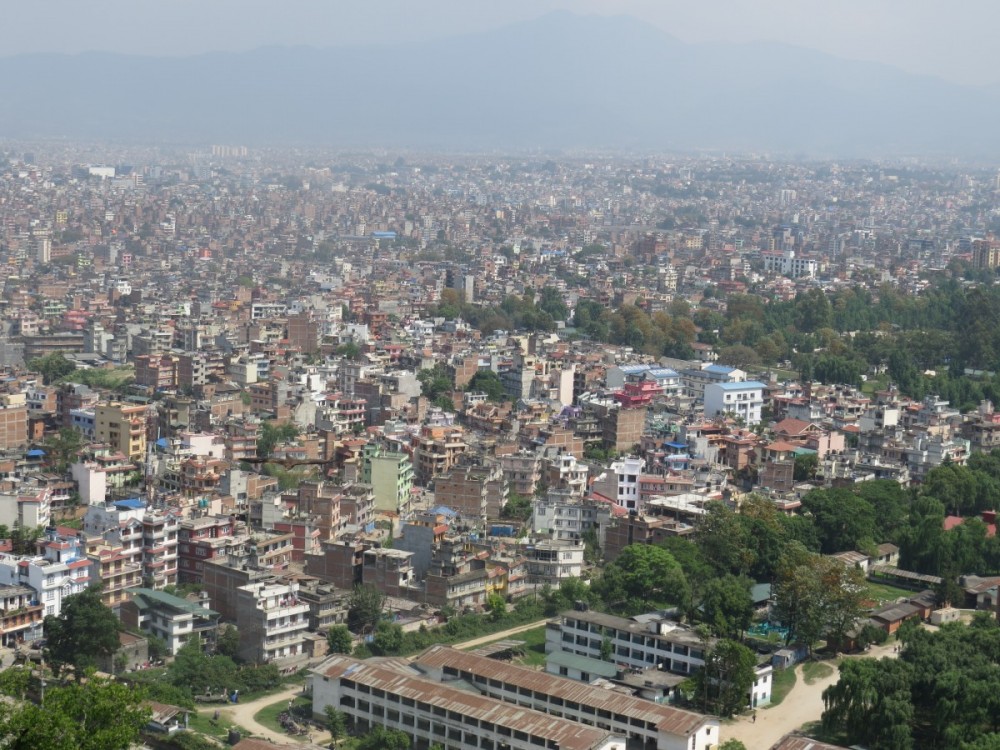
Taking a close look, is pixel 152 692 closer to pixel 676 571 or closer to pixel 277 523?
pixel 277 523

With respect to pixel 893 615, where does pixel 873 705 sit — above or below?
above

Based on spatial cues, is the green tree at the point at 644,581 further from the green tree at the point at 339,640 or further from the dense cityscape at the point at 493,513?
the green tree at the point at 339,640

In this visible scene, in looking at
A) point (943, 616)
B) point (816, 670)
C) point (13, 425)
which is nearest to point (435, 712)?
point (816, 670)

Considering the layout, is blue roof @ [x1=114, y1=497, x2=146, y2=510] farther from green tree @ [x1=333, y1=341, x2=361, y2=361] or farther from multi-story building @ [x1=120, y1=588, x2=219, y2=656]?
green tree @ [x1=333, y1=341, x2=361, y2=361]

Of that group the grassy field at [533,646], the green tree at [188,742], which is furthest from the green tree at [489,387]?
the green tree at [188,742]

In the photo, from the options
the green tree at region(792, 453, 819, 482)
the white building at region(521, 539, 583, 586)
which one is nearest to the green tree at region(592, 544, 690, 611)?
the white building at region(521, 539, 583, 586)

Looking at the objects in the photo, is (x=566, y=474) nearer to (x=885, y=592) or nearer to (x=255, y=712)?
(x=885, y=592)

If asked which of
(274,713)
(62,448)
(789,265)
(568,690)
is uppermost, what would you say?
(789,265)
